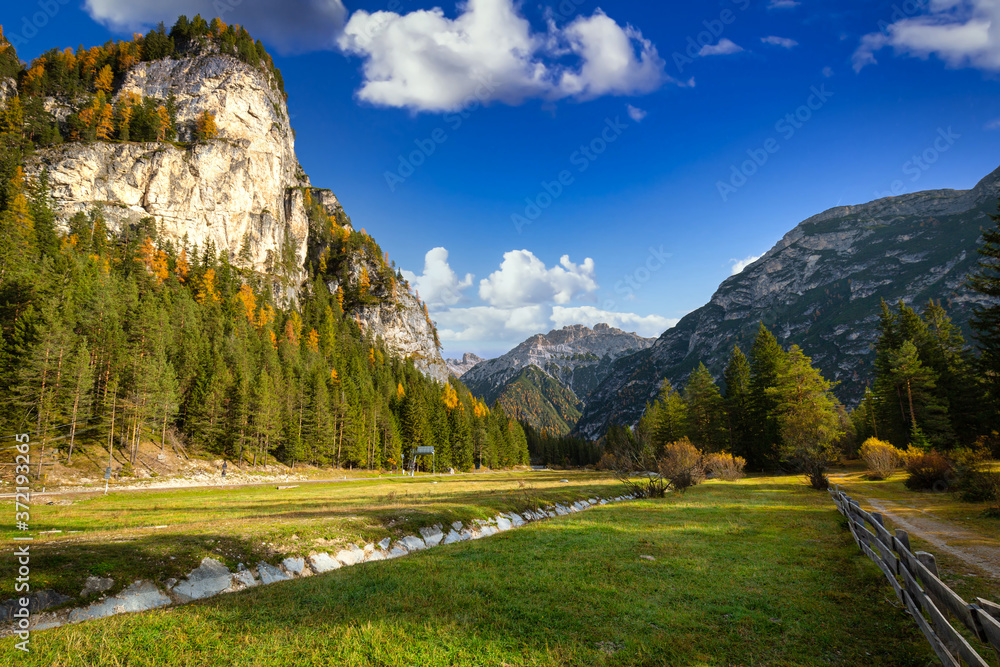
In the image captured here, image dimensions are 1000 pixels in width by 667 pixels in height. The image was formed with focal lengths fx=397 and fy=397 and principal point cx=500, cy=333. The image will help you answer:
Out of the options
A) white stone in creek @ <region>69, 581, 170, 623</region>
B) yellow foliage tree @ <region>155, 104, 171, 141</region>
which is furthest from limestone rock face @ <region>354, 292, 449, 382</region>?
white stone in creek @ <region>69, 581, 170, 623</region>

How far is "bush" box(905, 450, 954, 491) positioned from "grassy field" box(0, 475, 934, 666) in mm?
Result: 16527

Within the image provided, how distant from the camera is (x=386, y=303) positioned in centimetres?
16550

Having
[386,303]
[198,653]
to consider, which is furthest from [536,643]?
[386,303]

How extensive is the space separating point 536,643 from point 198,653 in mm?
5540

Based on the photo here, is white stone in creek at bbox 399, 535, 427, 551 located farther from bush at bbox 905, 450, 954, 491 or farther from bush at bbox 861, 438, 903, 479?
bush at bbox 861, 438, 903, 479

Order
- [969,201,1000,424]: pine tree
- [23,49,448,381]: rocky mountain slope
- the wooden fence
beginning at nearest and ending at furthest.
Answer: 1. the wooden fence
2. [969,201,1000,424]: pine tree
3. [23,49,448,381]: rocky mountain slope

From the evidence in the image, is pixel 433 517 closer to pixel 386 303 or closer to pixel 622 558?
pixel 622 558

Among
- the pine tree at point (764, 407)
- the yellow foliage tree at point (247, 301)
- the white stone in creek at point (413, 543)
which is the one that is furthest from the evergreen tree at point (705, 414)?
the yellow foliage tree at point (247, 301)

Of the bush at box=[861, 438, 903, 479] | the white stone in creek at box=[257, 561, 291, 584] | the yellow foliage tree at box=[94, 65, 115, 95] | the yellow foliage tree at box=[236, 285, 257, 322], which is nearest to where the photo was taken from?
the white stone in creek at box=[257, 561, 291, 584]

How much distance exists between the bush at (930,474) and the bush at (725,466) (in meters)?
18.9

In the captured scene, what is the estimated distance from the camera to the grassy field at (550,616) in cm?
633

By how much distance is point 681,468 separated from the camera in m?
35.6

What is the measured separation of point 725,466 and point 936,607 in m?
45.2

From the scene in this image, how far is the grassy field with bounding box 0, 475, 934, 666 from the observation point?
20.8 feet
